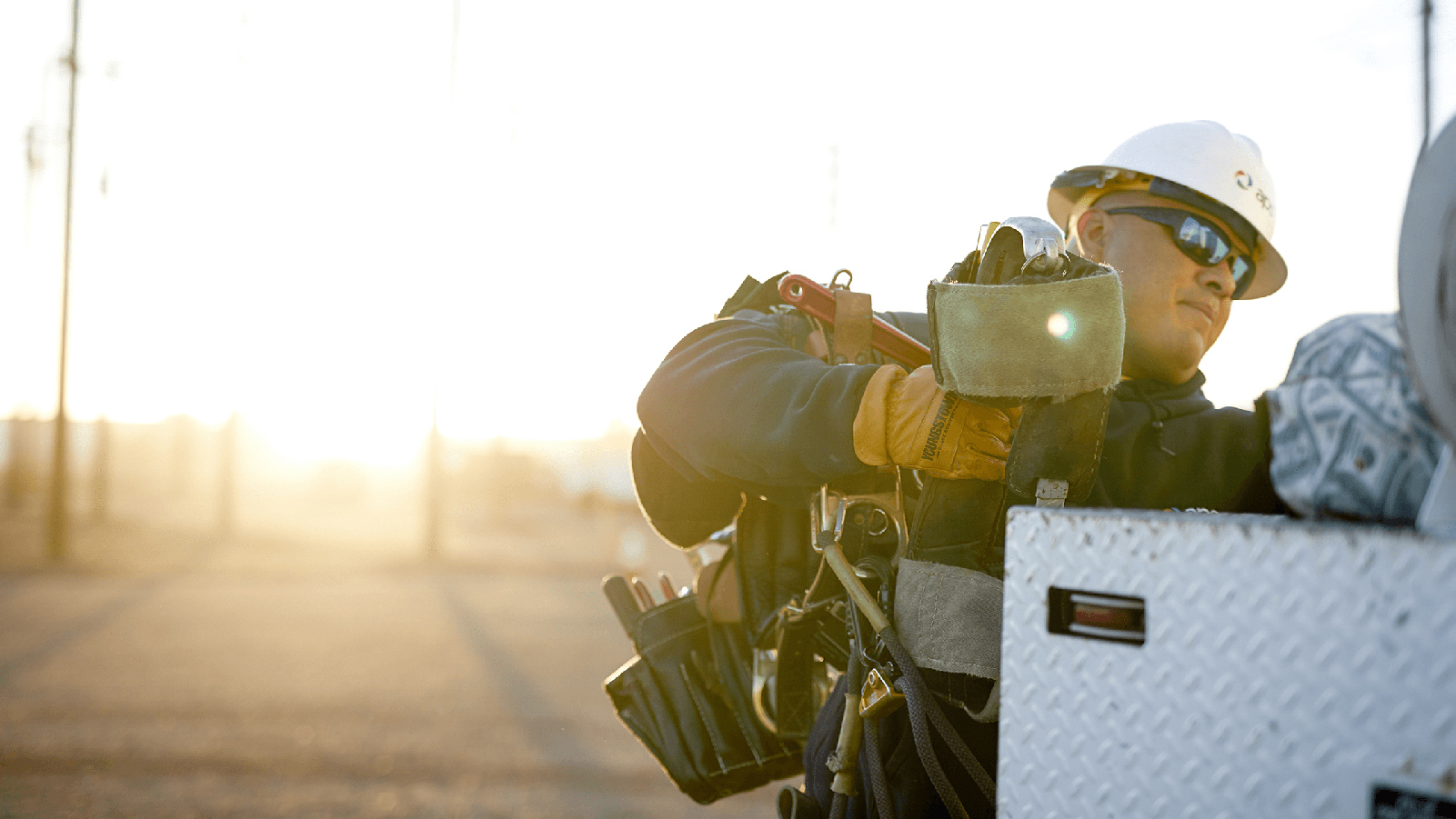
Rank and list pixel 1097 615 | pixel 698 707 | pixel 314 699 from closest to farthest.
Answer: pixel 1097 615 → pixel 698 707 → pixel 314 699

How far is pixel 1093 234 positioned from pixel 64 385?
1696 centimetres

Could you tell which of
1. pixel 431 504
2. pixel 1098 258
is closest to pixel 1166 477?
pixel 1098 258

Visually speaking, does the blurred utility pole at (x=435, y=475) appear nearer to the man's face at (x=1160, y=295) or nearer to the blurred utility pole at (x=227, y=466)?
the blurred utility pole at (x=227, y=466)

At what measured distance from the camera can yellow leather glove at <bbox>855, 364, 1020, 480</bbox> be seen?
1.66 meters

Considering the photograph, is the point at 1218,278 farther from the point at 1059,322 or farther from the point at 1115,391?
the point at 1059,322

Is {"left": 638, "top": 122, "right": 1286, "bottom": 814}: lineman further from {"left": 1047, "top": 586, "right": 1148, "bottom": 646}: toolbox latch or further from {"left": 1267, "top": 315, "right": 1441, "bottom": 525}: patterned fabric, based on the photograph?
{"left": 1047, "top": 586, "right": 1148, "bottom": 646}: toolbox latch

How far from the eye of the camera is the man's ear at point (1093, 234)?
2.48m

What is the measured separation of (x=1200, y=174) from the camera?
2.42 m

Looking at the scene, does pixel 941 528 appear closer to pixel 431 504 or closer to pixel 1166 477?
pixel 1166 477

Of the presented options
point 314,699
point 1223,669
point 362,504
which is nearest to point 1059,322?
point 1223,669

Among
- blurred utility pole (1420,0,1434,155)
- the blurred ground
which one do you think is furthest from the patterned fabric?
blurred utility pole (1420,0,1434,155)

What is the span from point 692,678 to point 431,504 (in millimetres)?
15796

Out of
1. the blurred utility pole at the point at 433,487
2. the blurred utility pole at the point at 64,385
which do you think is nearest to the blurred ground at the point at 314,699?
the blurred utility pole at the point at 64,385

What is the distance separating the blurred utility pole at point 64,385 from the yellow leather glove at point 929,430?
662 inches
